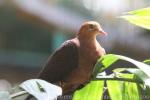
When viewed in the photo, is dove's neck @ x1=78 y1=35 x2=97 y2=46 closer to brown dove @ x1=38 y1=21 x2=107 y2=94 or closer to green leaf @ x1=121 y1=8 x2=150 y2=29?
brown dove @ x1=38 y1=21 x2=107 y2=94

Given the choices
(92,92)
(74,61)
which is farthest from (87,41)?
(92,92)

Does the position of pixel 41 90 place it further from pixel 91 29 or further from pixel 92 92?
pixel 91 29

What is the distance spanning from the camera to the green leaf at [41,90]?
333mm

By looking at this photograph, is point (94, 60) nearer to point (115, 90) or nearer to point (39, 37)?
Result: point (115, 90)

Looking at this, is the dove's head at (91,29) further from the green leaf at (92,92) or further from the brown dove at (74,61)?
the green leaf at (92,92)

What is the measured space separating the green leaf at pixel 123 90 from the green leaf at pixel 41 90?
4.1 inches

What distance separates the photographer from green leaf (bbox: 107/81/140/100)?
17.0 inches

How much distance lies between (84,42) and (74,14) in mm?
540

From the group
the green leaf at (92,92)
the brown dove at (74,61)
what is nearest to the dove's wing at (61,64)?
the brown dove at (74,61)

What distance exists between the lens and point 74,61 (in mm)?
646

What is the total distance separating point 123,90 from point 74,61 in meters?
A: 0.21

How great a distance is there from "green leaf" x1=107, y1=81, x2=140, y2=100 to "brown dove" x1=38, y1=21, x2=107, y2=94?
0.31ft

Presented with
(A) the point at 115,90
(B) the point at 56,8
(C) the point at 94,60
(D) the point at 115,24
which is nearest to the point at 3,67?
(B) the point at 56,8

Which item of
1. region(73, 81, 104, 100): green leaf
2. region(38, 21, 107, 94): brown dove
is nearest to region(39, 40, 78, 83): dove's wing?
region(38, 21, 107, 94): brown dove
